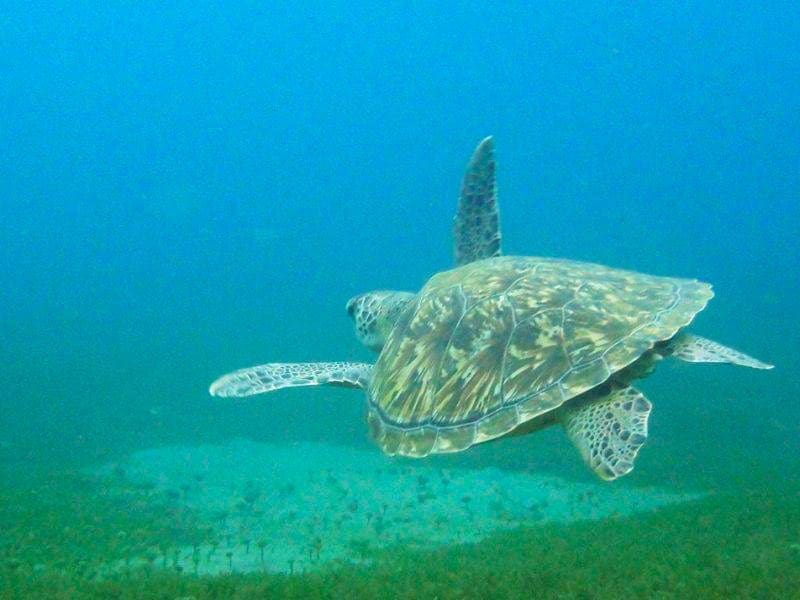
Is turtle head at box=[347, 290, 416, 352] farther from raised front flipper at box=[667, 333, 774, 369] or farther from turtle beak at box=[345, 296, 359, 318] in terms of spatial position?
raised front flipper at box=[667, 333, 774, 369]

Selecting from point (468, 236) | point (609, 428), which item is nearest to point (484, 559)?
point (609, 428)

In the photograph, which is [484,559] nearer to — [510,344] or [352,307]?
[510,344]

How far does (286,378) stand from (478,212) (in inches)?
→ 111

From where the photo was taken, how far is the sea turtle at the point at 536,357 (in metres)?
4.19

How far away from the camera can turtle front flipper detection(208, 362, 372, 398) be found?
5738 millimetres

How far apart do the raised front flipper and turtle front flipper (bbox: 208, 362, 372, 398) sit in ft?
9.04

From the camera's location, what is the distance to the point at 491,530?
31.0ft

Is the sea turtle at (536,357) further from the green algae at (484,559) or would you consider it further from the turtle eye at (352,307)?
the turtle eye at (352,307)

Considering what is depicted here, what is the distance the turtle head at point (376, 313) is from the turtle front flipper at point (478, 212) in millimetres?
894

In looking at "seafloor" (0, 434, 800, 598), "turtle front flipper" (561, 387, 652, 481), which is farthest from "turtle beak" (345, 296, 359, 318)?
"turtle front flipper" (561, 387, 652, 481)

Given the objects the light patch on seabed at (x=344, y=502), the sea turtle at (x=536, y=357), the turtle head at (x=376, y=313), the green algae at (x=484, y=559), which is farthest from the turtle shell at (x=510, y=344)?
the light patch on seabed at (x=344, y=502)

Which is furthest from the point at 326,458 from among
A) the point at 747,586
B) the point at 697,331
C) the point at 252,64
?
the point at 252,64

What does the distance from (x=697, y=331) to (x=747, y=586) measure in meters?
22.9

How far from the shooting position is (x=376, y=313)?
7082 mm
